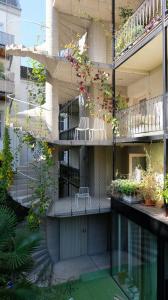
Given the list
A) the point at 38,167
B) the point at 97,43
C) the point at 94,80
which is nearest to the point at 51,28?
the point at 97,43

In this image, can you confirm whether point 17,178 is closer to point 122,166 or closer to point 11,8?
point 122,166

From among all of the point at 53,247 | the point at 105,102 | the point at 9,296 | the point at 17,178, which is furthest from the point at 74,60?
the point at 9,296

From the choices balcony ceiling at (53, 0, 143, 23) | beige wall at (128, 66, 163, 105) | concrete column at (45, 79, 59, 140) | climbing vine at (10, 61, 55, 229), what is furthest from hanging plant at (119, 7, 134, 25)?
climbing vine at (10, 61, 55, 229)

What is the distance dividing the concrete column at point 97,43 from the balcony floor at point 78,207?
6566mm

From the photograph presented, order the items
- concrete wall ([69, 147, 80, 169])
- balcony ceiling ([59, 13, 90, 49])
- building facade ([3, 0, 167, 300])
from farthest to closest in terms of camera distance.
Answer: concrete wall ([69, 147, 80, 169]) → balcony ceiling ([59, 13, 90, 49]) → building facade ([3, 0, 167, 300])

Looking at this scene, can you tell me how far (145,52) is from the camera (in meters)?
8.95

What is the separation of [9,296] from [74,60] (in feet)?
26.7

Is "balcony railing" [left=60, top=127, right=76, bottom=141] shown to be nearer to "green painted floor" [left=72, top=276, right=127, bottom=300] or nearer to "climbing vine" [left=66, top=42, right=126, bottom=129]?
"climbing vine" [left=66, top=42, right=126, bottom=129]

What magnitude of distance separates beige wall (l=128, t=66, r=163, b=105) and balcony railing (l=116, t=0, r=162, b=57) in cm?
182

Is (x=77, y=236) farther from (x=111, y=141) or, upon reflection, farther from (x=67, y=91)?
(x=67, y=91)

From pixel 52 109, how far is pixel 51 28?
3551mm

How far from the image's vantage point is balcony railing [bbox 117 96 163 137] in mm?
8977

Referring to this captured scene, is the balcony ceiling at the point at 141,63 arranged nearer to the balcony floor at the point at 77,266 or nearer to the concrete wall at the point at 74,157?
the concrete wall at the point at 74,157

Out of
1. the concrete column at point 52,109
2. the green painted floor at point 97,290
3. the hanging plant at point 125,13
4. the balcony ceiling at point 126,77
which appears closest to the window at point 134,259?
the green painted floor at point 97,290
